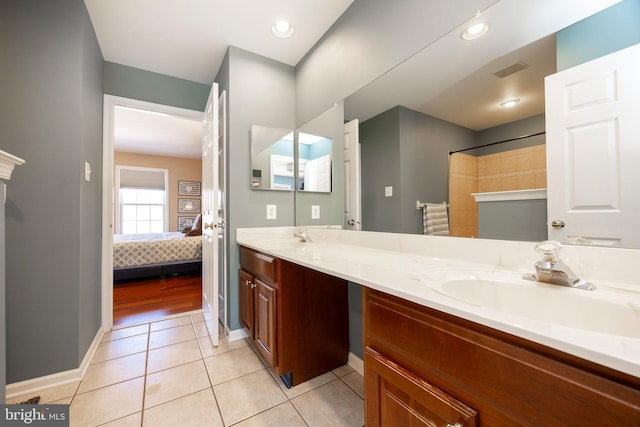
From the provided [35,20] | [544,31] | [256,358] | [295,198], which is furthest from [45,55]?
[544,31]

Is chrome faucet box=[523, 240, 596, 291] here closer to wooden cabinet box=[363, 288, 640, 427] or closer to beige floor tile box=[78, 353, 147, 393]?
wooden cabinet box=[363, 288, 640, 427]

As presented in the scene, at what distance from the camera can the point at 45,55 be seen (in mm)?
1448

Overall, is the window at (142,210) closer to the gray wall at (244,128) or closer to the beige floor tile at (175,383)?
the gray wall at (244,128)

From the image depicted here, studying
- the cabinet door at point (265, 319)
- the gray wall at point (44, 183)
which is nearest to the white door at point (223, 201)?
the cabinet door at point (265, 319)

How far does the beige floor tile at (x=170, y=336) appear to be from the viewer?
6.53 ft

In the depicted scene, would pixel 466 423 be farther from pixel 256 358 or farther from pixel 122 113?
pixel 122 113

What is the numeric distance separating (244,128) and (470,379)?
212 cm

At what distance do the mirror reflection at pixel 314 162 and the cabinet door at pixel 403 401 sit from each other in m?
1.36

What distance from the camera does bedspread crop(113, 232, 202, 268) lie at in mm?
3532

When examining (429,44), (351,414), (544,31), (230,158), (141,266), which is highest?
(429,44)

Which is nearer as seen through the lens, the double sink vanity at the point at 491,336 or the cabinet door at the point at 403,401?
the double sink vanity at the point at 491,336

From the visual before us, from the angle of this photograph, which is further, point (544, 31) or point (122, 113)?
point (122, 113)

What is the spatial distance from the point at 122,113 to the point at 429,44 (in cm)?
425

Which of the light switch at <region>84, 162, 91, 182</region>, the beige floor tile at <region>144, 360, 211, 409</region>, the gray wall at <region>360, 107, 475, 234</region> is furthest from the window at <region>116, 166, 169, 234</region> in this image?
the gray wall at <region>360, 107, 475, 234</region>
